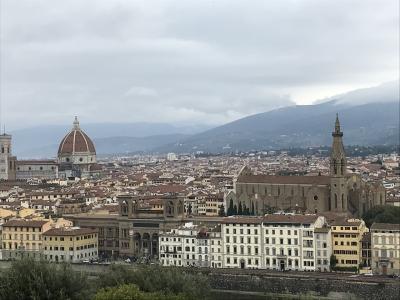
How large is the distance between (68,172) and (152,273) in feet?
317

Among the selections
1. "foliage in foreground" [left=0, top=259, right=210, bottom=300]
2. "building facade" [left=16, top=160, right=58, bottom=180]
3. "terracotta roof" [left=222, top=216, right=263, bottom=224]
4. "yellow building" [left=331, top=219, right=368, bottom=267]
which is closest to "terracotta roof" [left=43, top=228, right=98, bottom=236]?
"terracotta roof" [left=222, top=216, right=263, bottom=224]

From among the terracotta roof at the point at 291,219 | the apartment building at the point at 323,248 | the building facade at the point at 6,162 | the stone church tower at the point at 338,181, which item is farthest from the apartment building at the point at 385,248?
the building facade at the point at 6,162

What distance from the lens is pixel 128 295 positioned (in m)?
29.0

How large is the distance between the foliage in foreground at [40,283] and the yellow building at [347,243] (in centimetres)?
2359

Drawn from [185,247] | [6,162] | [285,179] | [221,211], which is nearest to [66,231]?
[185,247]

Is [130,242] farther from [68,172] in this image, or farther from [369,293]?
[68,172]

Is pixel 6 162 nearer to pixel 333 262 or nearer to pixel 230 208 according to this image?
Result: pixel 230 208

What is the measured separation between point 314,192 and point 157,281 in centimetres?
3613

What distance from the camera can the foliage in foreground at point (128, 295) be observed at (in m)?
28.8

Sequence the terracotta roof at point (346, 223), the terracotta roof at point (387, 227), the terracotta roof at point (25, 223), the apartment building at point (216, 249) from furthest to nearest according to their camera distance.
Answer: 1. the terracotta roof at point (25, 223)
2. the apartment building at point (216, 249)
3. the terracotta roof at point (346, 223)
4. the terracotta roof at point (387, 227)

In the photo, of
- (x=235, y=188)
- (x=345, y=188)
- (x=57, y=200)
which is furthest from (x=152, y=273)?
(x=57, y=200)

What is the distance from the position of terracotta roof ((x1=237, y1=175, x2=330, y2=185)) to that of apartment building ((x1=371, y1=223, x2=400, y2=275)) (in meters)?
17.2

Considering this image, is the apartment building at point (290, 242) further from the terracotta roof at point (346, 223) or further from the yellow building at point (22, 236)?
the yellow building at point (22, 236)

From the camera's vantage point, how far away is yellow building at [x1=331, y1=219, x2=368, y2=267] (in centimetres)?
5194
